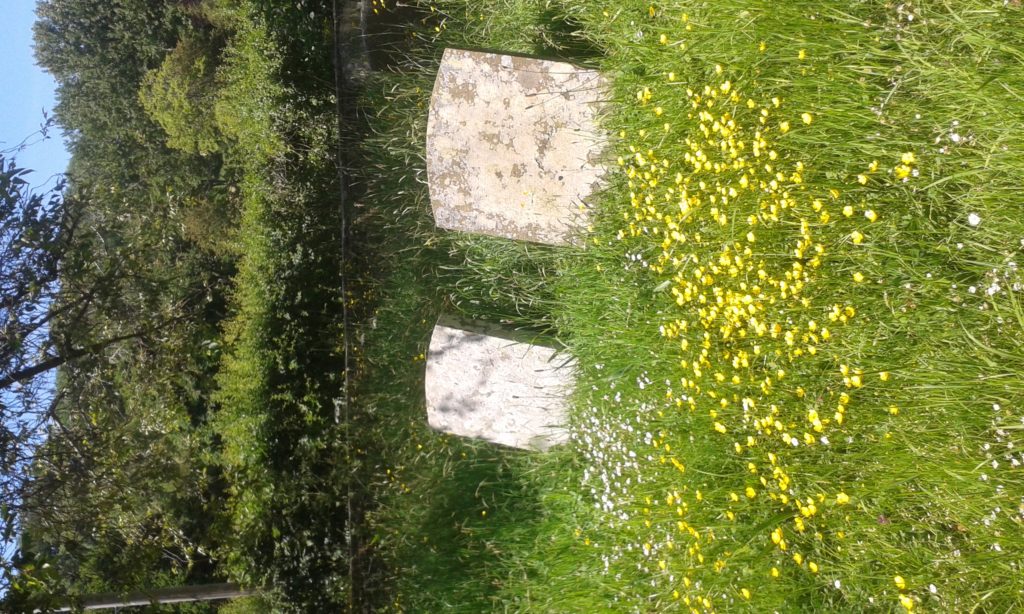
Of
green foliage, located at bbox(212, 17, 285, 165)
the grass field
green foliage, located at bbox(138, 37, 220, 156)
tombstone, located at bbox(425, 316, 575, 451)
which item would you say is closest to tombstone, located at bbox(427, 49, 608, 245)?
the grass field

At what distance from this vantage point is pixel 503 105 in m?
3.96

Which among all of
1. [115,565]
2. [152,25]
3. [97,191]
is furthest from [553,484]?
[152,25]

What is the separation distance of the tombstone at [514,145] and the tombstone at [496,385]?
2.03 ft

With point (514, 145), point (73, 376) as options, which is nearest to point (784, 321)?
point (514, 145)

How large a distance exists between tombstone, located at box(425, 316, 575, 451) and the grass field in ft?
0.59

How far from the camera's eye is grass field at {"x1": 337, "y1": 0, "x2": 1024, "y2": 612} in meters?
2.05

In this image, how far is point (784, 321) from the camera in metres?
2.57

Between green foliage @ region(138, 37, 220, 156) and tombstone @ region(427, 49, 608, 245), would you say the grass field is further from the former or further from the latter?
green foliage @ region(138, 37, 220, 156)

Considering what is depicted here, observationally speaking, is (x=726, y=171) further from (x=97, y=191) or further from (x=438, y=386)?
(x=97, y=191)

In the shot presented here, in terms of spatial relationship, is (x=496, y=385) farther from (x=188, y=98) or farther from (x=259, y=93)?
(x=188, y=98)

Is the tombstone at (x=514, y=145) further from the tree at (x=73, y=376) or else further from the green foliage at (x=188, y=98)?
the green foliage at (x=188, y=98)

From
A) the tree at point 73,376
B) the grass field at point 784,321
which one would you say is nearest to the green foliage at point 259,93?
the tree at point 73,376

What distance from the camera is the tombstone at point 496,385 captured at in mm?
4086

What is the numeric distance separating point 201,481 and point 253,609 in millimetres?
1095
